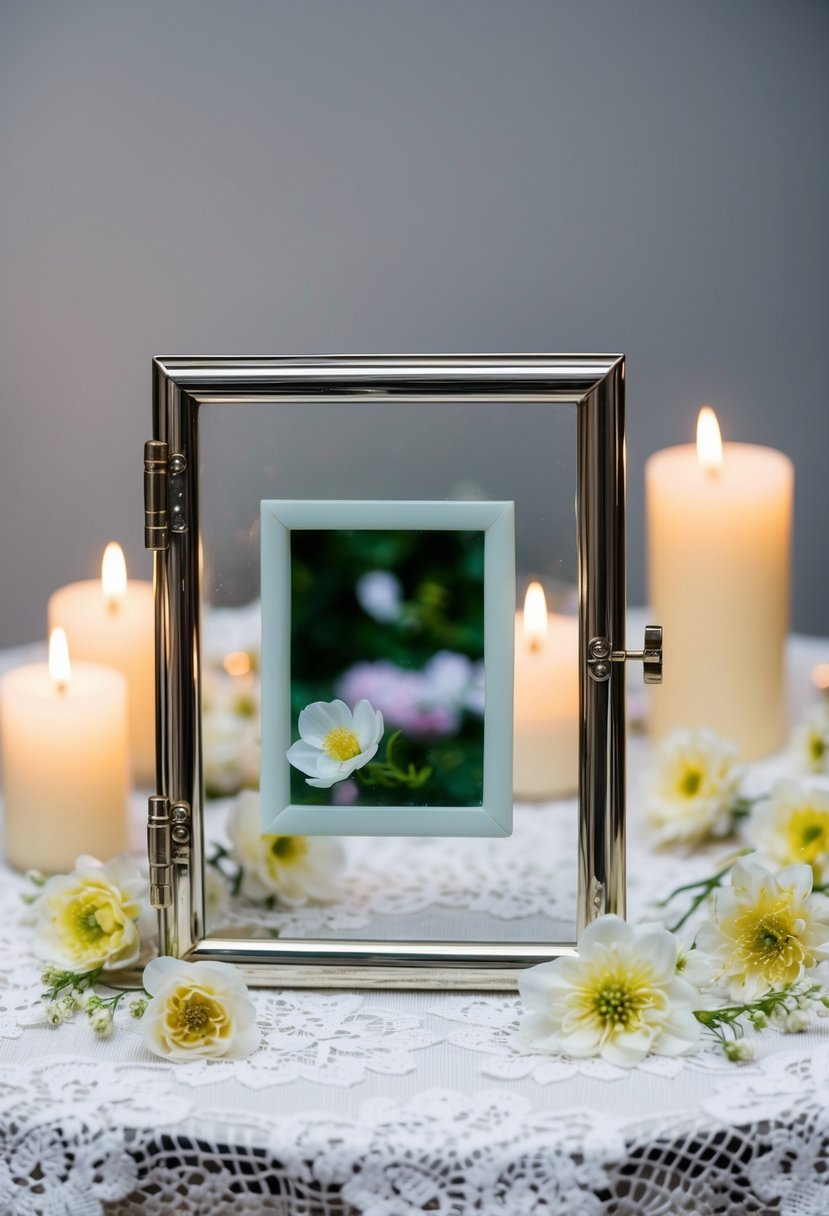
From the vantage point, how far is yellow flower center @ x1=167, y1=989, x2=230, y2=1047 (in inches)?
17.5

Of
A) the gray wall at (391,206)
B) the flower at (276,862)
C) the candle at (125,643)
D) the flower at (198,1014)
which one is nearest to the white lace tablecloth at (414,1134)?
the flower at (198,1014)

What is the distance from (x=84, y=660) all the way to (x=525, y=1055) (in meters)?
0.33

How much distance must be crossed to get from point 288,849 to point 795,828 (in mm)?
209

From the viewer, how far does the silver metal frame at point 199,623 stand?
48cm

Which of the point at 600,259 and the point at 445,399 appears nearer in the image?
the point at 445,399

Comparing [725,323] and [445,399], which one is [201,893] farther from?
[725,323]

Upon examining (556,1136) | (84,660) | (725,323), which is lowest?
(556,1136)

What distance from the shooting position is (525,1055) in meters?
0.45

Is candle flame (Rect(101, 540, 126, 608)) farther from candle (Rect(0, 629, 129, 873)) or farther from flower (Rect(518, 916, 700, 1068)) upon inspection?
flower (Rect(518, 916, 700, 1068))

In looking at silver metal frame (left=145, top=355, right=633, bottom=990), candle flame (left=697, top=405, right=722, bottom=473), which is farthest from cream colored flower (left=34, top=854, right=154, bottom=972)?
candle flame (left=697, top=405, right=722, bottom=473)

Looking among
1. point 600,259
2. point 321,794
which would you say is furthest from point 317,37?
point 321,794

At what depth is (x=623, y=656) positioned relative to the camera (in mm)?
482

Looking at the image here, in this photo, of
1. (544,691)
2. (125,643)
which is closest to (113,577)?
(125,643)

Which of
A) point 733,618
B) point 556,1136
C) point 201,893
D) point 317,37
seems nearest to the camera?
point 556,1136
